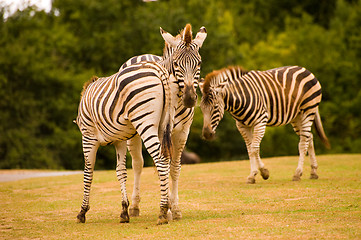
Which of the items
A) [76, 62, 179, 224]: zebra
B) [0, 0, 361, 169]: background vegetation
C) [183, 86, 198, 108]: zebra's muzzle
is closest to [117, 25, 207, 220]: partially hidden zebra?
[183, 86, 198, 108]: zebra's muzzle

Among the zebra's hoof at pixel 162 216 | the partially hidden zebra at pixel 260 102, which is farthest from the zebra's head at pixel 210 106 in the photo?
the zebra's hoof at pixel 162 216

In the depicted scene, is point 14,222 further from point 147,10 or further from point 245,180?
point 147,10

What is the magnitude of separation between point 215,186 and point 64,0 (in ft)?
103

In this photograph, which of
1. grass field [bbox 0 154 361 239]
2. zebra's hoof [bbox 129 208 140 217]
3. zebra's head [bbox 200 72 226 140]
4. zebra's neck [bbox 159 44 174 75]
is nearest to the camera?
grass field [bbox 0 154 361 239]

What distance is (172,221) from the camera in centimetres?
786

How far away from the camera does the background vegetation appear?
31.8 m

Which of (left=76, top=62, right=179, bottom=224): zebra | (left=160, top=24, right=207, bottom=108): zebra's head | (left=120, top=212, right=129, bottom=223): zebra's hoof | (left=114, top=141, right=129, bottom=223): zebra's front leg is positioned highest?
(left=160, top=24, right=207, bottom=108): zebra's head

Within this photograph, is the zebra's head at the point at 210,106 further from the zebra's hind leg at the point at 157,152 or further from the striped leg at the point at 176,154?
the zebra's hind leg at the point at 157,152

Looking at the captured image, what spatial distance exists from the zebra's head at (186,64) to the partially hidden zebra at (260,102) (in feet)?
13.2

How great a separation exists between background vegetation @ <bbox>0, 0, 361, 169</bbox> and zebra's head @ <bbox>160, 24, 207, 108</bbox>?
23.7 meters

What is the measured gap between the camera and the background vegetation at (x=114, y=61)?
3184 centimetres

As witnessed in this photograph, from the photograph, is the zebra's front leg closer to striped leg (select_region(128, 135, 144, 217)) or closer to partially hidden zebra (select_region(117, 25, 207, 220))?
partially hidden zebra (select_region(117, 25, 207, 220))

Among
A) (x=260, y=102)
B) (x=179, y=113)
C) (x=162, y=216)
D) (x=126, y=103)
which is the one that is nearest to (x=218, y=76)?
(x=260, y=102)

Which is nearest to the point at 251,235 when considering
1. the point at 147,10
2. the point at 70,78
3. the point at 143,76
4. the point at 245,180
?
the point at 143,76
